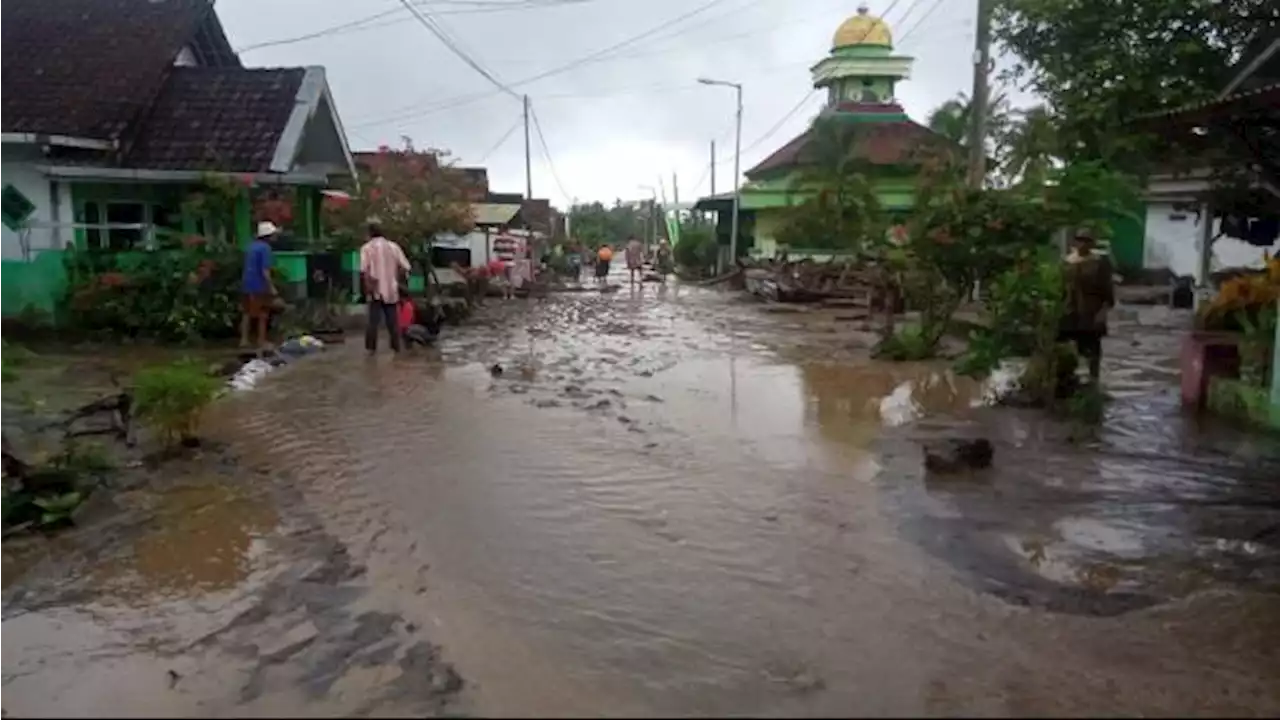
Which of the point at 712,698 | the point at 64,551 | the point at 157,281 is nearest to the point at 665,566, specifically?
the point at 712,698

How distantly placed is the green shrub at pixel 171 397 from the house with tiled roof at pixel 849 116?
28780mm

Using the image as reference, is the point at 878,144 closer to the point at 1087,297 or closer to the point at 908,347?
the point at 908,347

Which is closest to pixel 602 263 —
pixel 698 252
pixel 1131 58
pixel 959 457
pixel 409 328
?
pixel 698 252

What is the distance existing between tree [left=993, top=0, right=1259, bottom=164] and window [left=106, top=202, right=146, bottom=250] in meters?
14.2

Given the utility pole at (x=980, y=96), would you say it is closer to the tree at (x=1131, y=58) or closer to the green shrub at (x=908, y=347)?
the tree at (x=1131, y=58)

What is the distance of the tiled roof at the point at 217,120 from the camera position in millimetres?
17953

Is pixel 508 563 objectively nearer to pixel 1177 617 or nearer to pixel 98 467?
pixel 1177 617

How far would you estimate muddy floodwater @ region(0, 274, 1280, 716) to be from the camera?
4.39m

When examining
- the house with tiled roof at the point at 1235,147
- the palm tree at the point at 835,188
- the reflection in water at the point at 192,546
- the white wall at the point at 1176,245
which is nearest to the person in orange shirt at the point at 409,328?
the reflection in water at the point at 192,546

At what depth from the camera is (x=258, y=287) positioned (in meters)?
15.4

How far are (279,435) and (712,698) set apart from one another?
6414 millimetres

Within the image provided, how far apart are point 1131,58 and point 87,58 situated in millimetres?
16754

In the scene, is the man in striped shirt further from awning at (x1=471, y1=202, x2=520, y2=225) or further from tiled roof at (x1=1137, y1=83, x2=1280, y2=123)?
awning at (x1=471, y1=202, x2=520, y2=225)

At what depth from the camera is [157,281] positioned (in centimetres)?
1681
